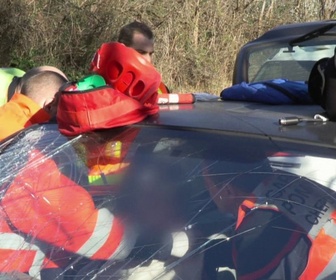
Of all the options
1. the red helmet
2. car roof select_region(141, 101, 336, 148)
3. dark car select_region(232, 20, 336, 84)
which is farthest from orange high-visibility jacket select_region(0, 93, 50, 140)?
dark car select_region(232, 20, 336, 84)

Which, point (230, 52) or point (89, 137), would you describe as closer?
point (89, 137)

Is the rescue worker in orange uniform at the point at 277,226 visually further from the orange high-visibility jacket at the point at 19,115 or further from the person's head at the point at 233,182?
the orange high-visibility jacket at the point at 19,115

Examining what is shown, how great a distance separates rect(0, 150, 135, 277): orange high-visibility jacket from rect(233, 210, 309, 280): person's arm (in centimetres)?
32

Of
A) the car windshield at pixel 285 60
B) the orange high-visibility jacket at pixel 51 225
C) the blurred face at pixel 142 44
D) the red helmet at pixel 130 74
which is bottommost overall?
the car windshield at pixel 285 60

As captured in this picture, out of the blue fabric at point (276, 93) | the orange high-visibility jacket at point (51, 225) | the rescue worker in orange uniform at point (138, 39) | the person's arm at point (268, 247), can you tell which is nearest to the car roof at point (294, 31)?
the rescue worker in orange uniform at point (138, 39)

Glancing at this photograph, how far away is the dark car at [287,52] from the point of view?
184 inches

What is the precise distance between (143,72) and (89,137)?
0.28m

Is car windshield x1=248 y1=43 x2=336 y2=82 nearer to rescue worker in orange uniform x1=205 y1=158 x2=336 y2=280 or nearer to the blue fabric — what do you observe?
the blue fabric

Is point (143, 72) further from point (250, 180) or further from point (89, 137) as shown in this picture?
point (250, 180)

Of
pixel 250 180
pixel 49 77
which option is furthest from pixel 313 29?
pixel 250 180

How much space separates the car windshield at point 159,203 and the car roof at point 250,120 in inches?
1.2

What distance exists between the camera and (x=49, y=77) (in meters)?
3.08

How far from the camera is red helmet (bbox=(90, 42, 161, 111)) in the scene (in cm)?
248

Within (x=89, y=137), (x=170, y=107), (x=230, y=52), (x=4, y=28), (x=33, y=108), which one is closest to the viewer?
(x=89, y=137)
